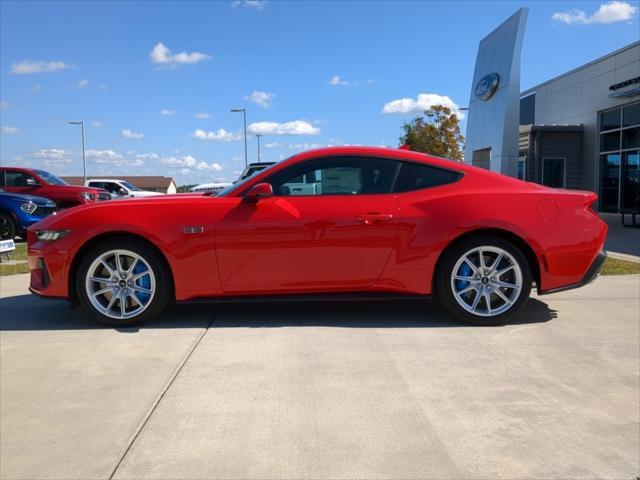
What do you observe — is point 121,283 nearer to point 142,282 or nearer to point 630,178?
point 142,282

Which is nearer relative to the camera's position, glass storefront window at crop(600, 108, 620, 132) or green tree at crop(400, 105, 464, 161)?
glass storefront window at crop(600, 108, 620, 132)

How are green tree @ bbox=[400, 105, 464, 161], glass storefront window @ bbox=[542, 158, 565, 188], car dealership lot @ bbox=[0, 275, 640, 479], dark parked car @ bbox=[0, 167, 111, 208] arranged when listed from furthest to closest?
1. green tree @ bbox=[400, 105, 464, 161]
2. glass storefront window @ bbox=[542, 158, 565, 188]
3. dark parked car @ bbox=[0, 167, 111, 208]
4. car dealership lot @ bbox=[0, 275, 640, 479]

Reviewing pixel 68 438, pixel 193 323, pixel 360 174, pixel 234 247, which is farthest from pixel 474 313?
pixel 68 438

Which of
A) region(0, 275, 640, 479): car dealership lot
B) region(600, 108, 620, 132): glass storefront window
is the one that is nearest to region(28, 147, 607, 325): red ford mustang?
region(0, 275, 640, 479): car dealership lot

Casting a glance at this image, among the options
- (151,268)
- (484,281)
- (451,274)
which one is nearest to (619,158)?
(484,281)

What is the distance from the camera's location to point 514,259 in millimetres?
4695

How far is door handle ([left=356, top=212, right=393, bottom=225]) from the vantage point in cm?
460

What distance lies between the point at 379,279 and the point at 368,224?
467 mm

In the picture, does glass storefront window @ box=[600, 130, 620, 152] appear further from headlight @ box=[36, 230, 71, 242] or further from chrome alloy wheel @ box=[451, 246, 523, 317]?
headlight @ box=[36, 230, 71, 242]

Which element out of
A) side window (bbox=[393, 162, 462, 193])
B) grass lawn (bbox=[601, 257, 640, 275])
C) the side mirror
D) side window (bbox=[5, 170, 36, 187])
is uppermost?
side window (bbox=[5, 170, 36, 187])

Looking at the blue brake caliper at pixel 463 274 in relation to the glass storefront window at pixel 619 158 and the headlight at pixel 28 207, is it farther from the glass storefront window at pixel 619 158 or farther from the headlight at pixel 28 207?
the glass storefront window at pixel 619 158

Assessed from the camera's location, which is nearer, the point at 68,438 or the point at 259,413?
the point at 68,438

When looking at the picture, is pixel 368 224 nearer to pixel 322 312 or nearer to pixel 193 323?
pixel 322 312

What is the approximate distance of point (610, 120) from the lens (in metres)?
21.2
